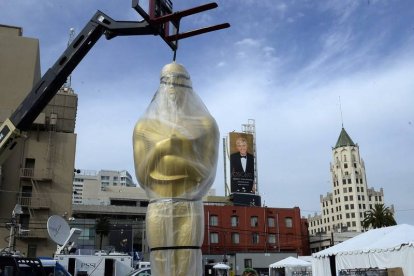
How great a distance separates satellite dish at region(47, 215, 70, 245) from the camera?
58.9 ft

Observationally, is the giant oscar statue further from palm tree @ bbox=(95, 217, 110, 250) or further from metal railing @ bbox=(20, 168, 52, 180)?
palm tree @ bbox=(95, 217, 110, 250)

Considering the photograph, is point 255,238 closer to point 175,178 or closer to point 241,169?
point 241,169

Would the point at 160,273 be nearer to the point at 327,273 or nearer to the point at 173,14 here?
the point at 173,14

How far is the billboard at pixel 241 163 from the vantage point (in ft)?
246

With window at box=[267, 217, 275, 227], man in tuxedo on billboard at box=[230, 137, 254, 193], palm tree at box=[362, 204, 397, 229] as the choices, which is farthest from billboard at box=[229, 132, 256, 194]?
palm tree at box=[362, 204, 397, 229]

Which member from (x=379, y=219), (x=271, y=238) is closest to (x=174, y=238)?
(x=271, y=238)

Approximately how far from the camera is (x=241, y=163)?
76500 millimetres

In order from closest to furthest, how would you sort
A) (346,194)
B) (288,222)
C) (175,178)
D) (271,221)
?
(175,178) → (271,221) → (288,222) → (346,194)

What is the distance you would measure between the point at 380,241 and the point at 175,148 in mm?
10946

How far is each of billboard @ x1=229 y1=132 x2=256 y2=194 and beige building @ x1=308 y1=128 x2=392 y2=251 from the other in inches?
2139

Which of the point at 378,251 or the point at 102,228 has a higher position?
the point at 102,228

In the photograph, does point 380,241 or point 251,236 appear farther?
point 251,236

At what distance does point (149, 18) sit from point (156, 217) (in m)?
3.89

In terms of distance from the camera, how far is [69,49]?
11.2 metres
